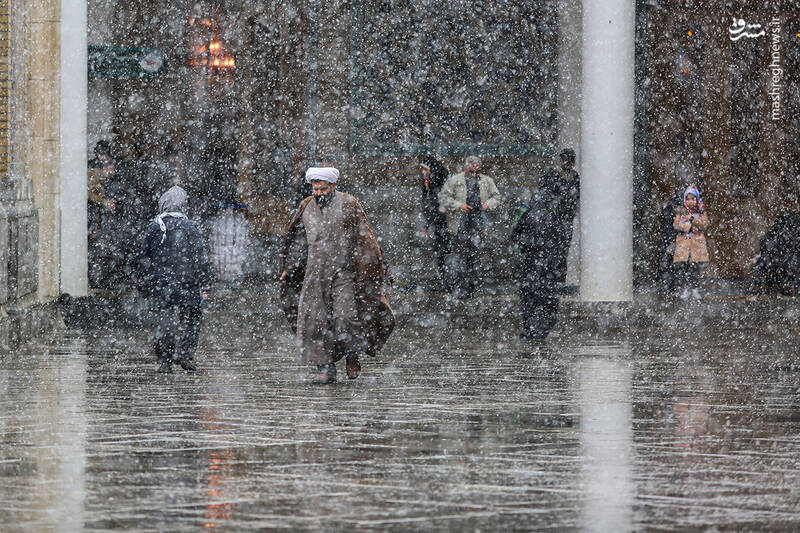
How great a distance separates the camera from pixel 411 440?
8492 mm

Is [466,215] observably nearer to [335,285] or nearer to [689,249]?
[689,249]

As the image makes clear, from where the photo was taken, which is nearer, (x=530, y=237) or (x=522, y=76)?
(x=530, y=237)

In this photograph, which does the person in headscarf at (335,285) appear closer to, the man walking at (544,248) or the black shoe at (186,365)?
the black shoe at (186,365)

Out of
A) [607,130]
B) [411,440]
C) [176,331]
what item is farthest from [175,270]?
[607,130]

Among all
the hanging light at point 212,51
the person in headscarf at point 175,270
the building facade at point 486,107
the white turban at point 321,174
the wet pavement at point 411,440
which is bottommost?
the wet pavement at point 411,440

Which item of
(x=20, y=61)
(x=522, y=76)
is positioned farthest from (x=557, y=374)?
(x=522, y=76)

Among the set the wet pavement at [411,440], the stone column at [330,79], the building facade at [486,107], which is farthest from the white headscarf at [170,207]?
the stone column at [330,79]

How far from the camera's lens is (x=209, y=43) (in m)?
24.2

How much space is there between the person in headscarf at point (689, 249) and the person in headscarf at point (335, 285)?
7998 mm

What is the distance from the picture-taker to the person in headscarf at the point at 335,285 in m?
11.7

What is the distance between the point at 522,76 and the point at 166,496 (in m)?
16.1

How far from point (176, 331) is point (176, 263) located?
0.56 meters

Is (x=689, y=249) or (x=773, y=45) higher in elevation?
(x=773, y=45)

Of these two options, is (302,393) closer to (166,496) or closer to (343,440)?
(343,440)
